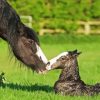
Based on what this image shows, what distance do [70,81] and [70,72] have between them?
5.6 inches

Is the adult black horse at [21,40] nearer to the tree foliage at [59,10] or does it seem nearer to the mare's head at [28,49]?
the mare's head at [28,49]

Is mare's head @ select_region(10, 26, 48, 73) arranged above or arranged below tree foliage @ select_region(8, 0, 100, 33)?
below

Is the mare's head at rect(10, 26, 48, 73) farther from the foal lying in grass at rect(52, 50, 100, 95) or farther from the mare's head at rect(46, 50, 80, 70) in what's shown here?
the foal lying in grass at rect(52, 50, 100, 95)

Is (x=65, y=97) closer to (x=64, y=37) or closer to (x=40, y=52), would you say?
(x=40, y=52)

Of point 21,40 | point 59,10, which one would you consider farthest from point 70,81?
point 59,10

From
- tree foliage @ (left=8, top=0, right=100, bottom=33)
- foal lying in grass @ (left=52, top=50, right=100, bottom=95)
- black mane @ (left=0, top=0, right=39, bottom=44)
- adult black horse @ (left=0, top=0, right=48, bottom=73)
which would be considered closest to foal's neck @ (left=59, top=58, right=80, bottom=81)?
foal lying in grass @ (left=52, top=50, right=100, bottom=95)

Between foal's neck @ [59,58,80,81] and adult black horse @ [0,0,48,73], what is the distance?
597 millimetres

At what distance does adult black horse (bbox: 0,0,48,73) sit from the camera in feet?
27.9

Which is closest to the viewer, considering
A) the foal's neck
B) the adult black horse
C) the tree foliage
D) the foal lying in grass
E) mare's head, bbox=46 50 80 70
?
the adult black horse

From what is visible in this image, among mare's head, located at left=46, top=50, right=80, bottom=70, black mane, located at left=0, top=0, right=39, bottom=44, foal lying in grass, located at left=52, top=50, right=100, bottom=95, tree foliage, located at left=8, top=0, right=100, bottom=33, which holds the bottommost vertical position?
foal lying in grass, located at left=52, top=50, right=100, bottom=95

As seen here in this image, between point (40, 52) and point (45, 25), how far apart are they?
1177 inches

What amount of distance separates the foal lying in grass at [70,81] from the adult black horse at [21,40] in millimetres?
442

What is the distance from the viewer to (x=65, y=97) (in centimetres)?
870

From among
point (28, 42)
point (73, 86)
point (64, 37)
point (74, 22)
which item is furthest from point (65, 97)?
point (74, 22)
